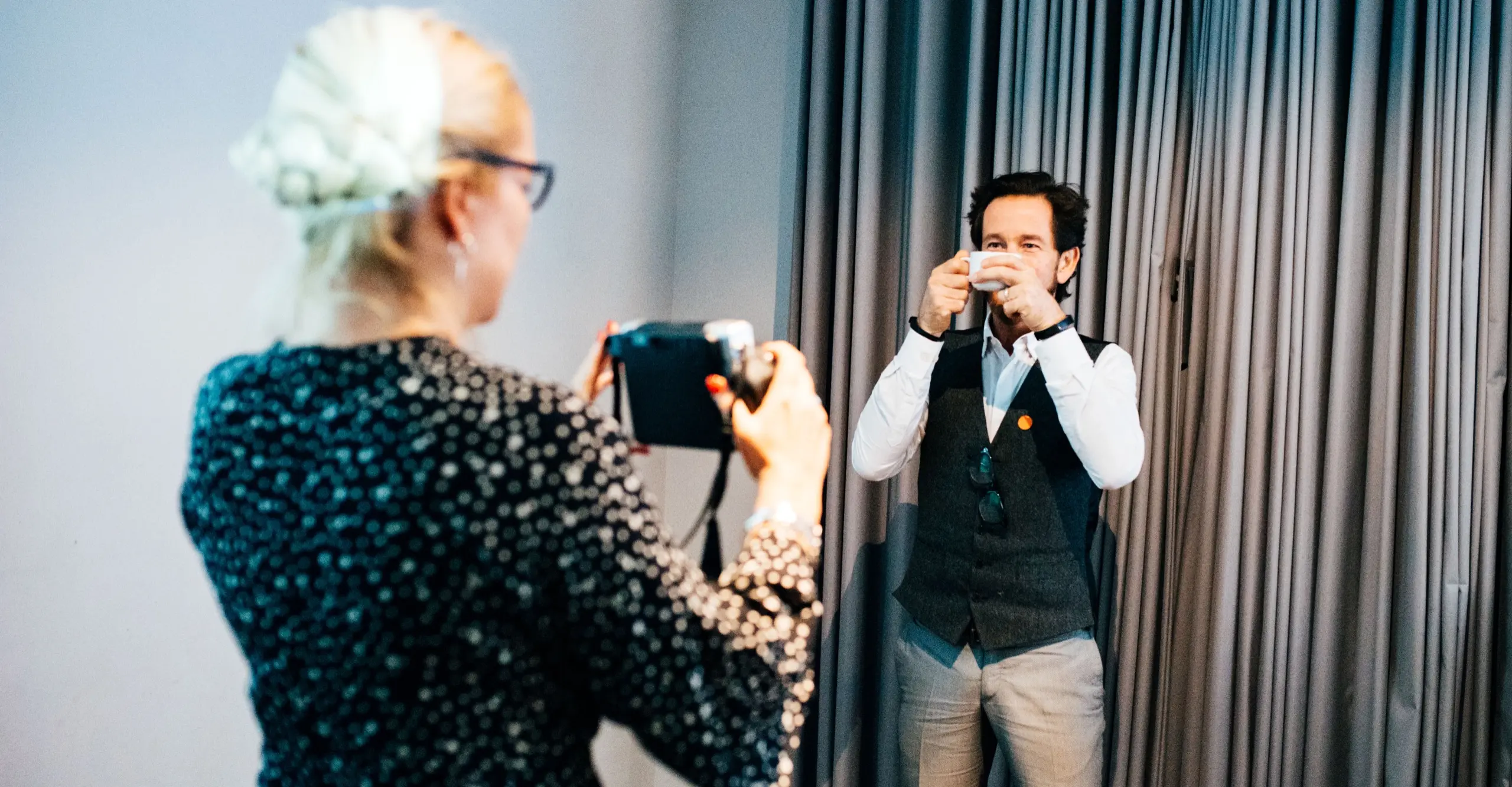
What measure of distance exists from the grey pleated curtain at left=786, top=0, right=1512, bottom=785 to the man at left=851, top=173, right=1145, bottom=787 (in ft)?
0.85

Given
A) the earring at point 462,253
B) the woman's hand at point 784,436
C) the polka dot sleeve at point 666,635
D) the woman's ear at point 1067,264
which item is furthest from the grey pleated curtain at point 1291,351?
the earring at point 462,253

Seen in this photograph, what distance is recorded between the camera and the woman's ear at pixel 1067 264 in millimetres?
1763

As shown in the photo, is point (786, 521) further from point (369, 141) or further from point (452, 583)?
point (369, 141)

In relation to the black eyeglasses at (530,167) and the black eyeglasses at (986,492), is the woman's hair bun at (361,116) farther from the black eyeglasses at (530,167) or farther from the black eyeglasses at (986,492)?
the black eyeglasses at (986,492)

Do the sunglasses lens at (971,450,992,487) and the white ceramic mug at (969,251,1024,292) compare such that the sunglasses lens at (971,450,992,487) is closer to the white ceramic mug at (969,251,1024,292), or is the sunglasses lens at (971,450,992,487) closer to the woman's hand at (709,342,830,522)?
the white ceramic mug at (969,251,1024,292)

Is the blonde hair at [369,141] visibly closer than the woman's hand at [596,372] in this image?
Yes

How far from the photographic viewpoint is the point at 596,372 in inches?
36.3

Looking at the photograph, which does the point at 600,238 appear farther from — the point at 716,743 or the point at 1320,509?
the point at 716,743

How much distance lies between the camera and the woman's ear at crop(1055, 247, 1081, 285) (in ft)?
5.78

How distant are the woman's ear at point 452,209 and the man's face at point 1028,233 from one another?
48.9 inches

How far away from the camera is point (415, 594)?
0.60 metres

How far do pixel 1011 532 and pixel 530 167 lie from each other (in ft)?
3.70

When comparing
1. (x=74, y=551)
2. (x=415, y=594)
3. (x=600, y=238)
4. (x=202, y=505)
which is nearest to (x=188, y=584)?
(x=74, y=551)

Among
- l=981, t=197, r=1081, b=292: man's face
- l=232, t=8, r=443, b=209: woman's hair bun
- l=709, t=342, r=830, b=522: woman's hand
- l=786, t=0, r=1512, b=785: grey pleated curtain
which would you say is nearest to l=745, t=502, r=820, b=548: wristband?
l=709, t=342, r=830, b=522: woman's hand
